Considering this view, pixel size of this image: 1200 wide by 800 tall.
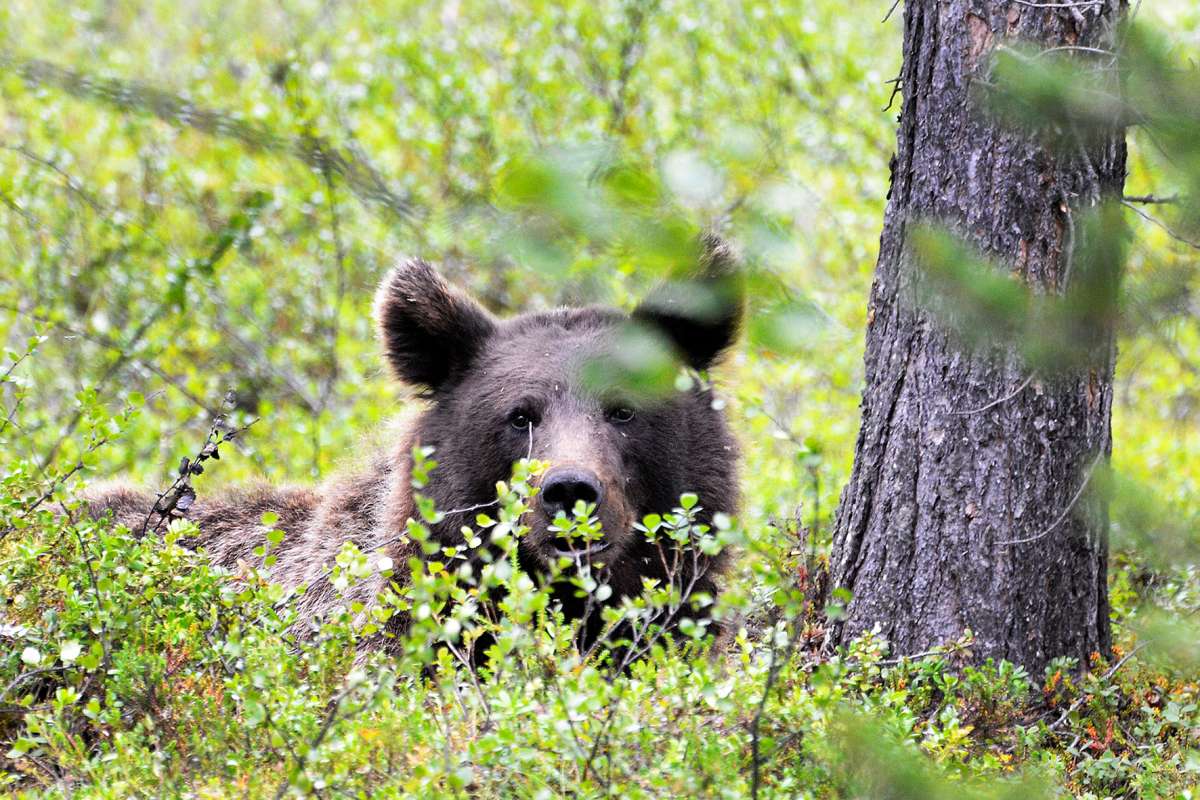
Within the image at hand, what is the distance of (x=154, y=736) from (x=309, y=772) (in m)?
0.68

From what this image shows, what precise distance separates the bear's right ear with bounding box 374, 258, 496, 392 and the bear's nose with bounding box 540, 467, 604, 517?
1.28 m

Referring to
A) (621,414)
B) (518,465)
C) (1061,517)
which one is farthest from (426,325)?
(1061,517)

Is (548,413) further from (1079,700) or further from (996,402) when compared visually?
(1079,700)

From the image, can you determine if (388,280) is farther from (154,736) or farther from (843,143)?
(843,143)

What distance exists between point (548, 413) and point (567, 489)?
27.5 inches

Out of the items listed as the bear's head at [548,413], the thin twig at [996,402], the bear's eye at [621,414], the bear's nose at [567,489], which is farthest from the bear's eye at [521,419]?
the thin twig at [996,402]

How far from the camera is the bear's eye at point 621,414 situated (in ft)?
17.8

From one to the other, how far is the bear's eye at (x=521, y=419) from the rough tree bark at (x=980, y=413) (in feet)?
5.12

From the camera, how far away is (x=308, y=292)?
31.8 feet

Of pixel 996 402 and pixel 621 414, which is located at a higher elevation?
pixel 996 402

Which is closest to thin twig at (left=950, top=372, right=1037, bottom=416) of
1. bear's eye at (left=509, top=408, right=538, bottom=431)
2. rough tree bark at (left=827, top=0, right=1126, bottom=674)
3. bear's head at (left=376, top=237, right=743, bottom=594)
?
rough tree bark at (left=827, top=0, right=1126, bottom=674)

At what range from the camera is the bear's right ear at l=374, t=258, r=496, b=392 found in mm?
5699

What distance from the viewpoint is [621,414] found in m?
5.46

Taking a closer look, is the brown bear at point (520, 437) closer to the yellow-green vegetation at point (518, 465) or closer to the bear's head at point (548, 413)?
the bear's head at point (548, 413)
